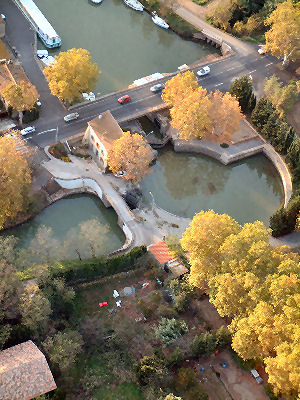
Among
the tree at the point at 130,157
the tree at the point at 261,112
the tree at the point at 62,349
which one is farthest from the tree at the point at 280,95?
the tree at the point at 62,349

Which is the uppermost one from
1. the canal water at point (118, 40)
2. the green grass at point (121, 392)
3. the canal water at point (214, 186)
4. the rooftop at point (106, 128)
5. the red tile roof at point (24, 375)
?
the canal water at point (118, 40)

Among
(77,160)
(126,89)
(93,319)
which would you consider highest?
(126,89)

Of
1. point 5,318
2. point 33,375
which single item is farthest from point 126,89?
point 33,375

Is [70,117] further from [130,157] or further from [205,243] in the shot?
[205,243]

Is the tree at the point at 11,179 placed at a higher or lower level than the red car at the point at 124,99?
lower

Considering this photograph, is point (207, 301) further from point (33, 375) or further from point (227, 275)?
point (33, 375)

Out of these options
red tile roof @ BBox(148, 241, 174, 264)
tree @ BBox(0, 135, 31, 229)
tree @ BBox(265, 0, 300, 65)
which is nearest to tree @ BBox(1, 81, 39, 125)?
tree @ BBox(0, 135, 31, 229)

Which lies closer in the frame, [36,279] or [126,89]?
[36,279]

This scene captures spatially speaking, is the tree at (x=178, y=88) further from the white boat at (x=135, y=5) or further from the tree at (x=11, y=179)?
the white boat at (x=135, y=5)
